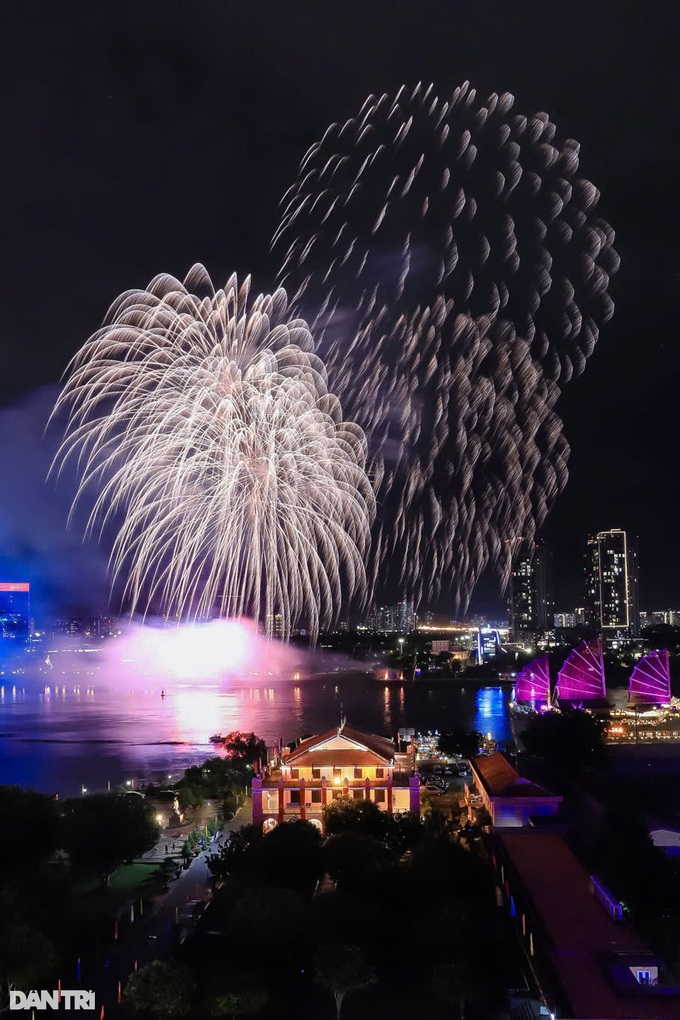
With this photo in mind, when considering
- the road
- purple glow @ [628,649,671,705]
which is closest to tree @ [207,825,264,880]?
the road

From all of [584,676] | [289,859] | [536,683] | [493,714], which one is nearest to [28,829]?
[289,859]

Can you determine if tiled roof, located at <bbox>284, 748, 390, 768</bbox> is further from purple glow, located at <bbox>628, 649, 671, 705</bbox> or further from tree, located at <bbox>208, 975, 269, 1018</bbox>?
purple glow, located at <bbox>628, 649, 671, 705</bbox>

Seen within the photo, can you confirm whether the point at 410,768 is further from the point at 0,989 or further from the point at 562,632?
the point at 562,632

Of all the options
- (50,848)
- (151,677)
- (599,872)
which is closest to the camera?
(599,872)

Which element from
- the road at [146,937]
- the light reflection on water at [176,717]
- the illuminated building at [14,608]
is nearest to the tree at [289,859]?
the road at [146,937]

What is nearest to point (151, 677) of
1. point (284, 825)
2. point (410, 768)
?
point (410, 768)

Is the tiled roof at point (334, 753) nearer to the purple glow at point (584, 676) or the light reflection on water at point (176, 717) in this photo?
the light reflection on water at point (176, 717)

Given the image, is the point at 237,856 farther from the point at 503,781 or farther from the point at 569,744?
the point at 569,744
